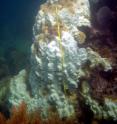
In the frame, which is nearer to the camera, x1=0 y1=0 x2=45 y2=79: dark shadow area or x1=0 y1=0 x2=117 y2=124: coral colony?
x1=0 y1=0 x2=117 y2=124: coral colony

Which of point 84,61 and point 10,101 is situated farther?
point 10,101

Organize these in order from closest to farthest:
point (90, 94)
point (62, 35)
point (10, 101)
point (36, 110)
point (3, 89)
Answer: point (90, 94)
point (62, 35)
point (36, 110)
point (10, 101)
point (3, 89)

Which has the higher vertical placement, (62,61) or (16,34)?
(16,34)

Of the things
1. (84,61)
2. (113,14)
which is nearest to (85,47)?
(84,61)

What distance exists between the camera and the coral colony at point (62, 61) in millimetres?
5484

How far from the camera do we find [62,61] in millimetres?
5574

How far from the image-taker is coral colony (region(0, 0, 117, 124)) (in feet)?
18.0

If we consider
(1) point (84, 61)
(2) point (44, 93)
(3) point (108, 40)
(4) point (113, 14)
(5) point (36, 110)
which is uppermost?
(4) point (113, 14)

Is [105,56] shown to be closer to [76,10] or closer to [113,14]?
[113,14]

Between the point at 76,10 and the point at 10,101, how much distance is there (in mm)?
2972

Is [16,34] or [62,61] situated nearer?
[62,61]

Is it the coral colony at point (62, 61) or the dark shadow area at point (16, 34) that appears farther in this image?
the dark shadow area at point (16, 34)

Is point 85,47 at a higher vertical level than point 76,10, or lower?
lower

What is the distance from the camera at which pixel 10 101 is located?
22.3 feet
